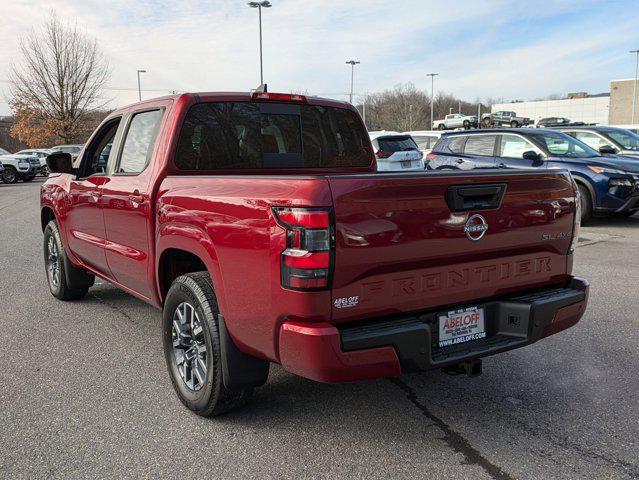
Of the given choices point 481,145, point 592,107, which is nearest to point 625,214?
point 481,145

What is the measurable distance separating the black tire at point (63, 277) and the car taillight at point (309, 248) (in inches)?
155

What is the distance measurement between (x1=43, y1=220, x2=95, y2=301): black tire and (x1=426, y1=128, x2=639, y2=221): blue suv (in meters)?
6.55

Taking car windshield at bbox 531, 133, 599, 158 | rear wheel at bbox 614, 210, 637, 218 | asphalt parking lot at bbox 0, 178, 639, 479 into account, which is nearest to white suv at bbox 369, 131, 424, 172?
car windshield at bbox 531, 133, 599, 158

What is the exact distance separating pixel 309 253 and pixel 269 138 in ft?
6.25

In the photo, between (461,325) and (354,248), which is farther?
(461,325)

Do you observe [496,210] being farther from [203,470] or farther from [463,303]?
[203,470]

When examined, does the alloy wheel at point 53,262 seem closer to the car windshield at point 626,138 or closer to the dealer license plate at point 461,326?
the dealer license plate at point 461,326

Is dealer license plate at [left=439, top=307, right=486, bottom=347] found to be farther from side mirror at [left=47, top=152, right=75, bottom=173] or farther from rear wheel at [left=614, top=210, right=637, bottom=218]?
rear wheel at [left=614, top=210, right=637, bottom=218]

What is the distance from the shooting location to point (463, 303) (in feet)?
9.65

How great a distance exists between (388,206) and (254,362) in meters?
1.16

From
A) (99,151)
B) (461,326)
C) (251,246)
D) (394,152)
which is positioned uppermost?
(99,151)

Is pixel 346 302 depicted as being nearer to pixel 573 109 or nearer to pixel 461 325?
pixel 461 325

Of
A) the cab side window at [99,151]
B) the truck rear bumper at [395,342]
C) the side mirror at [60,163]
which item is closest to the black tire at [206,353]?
the truck rear bumper at [395,342]

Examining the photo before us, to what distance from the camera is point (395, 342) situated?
102 inches
